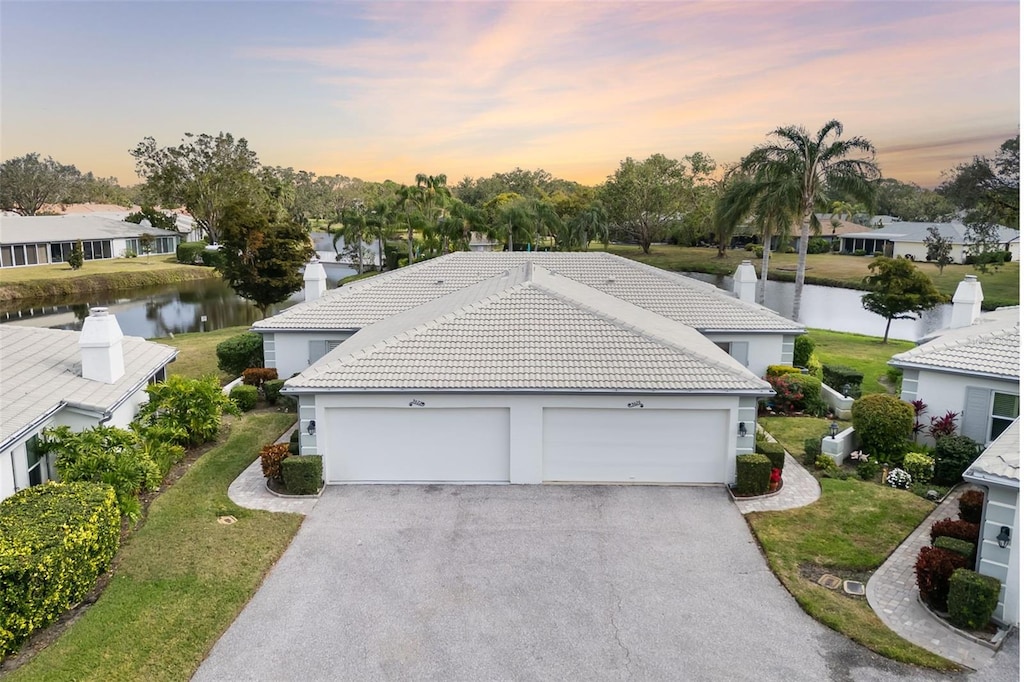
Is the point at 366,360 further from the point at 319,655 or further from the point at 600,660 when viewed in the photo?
the point at 600,660

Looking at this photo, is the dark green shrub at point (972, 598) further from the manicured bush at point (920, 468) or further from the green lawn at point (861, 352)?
the green lawn at point (861, 352)

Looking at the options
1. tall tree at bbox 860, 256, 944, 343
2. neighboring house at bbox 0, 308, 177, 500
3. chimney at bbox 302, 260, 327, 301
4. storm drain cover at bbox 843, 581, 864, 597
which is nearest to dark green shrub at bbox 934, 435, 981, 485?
storm drain cover at bbox 843, 581, 864, 597

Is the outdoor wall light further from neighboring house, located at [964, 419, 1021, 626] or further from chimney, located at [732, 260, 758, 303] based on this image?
chimney, located at [732, 260, 758, 303]

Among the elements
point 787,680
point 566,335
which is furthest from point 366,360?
point 787,680

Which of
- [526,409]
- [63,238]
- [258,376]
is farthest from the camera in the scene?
[63,238]

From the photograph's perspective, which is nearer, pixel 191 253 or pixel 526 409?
pixel 526 409

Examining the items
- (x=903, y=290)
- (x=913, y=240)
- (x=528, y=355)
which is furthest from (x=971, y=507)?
(x=913, y=240)

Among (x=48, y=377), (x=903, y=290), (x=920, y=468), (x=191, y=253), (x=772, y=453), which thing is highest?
(x=191, y=253)

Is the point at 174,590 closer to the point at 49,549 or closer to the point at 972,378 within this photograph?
the point at 49,549
